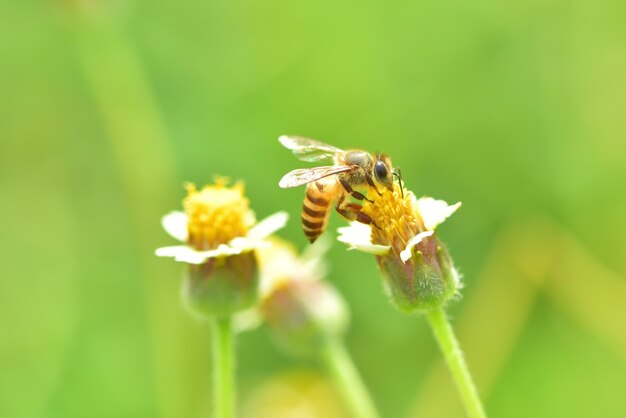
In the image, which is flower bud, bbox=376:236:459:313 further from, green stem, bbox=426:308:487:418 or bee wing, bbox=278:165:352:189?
bee wing, bbox=278:165:352:189

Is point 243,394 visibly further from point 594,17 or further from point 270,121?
point 594,17

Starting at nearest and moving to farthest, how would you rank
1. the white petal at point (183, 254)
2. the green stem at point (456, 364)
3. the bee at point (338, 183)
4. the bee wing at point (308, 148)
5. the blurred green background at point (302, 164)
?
1. the green stem at point (456, 364)
2. the white petal at point (183, 254)
3. the bee at point (338, 183)
4. the bee wing at point (308, 148)
5. the blurred green background at point (302, 164)

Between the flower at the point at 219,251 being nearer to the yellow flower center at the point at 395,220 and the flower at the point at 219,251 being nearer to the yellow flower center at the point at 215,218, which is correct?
the yellow flower center at the point at 215,218

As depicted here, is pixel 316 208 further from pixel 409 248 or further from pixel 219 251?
pixel 409 248

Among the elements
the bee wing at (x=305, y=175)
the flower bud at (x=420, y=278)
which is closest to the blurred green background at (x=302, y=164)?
the bee wing at (x=305, y=175)

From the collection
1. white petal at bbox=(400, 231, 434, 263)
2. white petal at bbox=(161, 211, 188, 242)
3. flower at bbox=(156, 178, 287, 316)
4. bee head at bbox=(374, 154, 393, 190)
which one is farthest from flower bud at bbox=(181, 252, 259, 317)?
white petal at bbox=(400, 231, 434, 263)

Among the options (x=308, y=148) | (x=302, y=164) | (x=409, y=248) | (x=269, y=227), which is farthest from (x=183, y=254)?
(x=302, y=164)
